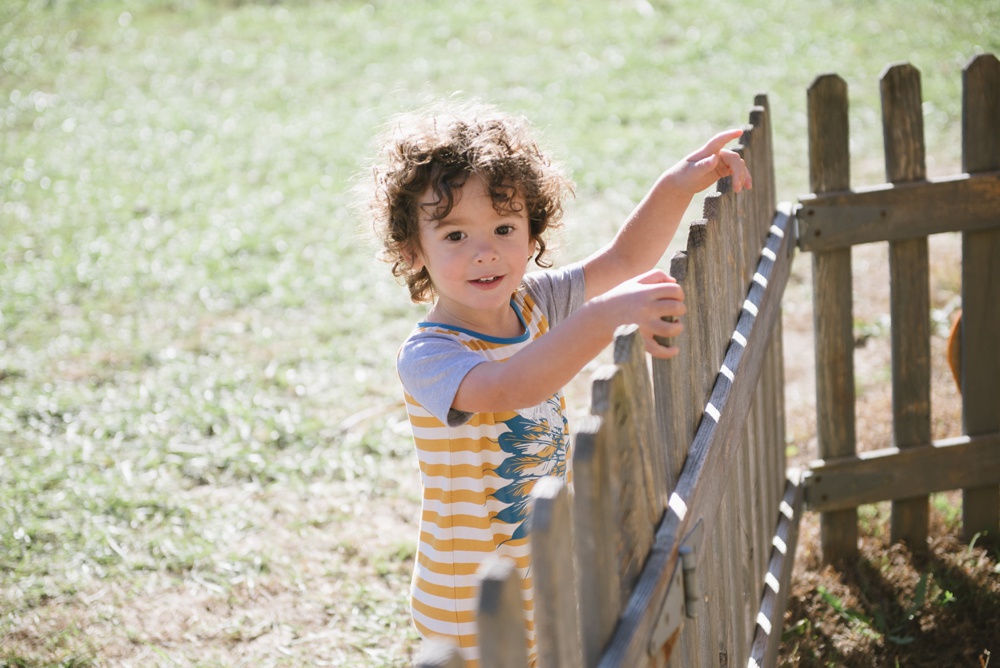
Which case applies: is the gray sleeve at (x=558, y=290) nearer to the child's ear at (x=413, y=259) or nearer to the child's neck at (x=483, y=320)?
the child's neck at (x=483, y=320)

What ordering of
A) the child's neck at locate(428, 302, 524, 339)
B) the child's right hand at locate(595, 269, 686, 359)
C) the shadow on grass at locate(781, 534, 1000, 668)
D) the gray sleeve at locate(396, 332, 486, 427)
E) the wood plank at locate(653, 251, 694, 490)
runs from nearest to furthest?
the child's right hand at locate(595, 269, 686, 359)
the wood plank at locate(653, 251, 694, 490)
the gray sleeve at locate(396, 332, 486, 427)
the child's neck at locate(428, 302, 524, 339)
the shadow on grass at locate(781, 534, 1000, 668)

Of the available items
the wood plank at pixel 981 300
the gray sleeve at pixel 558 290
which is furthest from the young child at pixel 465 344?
the wood plank at pixel 981 300

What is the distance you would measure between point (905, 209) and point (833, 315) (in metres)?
0.39

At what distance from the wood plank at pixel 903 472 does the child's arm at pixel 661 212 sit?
122 centimetres

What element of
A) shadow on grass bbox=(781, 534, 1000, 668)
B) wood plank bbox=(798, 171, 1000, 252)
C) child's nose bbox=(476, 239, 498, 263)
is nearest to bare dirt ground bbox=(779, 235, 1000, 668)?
shadow on grass bbox=(781, 534, 1000, 668)

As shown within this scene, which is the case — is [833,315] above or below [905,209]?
below

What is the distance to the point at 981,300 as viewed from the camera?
3135mm

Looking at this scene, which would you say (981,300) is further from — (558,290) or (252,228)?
(252,228)

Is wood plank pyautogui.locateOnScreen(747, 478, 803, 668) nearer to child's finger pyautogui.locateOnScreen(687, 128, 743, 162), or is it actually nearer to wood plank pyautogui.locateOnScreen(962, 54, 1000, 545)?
wood plank pyautogui.locateOnScreen(962, 54, 1000, 545)

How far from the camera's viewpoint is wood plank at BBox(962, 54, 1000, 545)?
295 centimetres

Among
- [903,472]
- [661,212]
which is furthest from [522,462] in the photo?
[903,472]

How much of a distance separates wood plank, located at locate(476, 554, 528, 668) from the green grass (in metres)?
2.12

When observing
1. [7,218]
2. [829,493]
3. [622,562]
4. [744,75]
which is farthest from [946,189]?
[7,218]

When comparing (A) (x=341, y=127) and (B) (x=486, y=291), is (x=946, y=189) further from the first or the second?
(A) (x=341, y=127)
